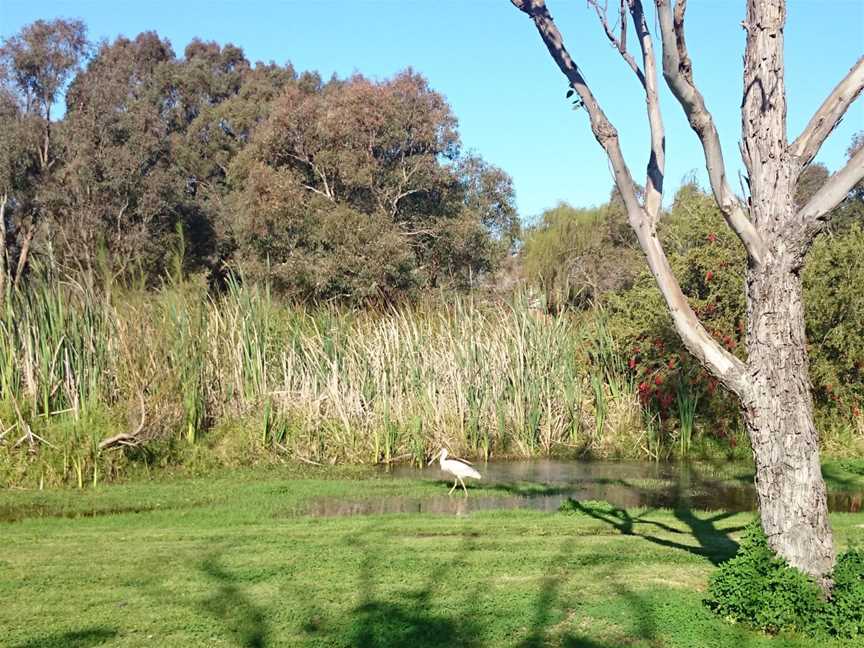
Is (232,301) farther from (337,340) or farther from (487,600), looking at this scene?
(487,600)

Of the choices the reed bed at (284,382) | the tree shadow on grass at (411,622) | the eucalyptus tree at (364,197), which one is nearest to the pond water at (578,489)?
the reed bed at (284,382)

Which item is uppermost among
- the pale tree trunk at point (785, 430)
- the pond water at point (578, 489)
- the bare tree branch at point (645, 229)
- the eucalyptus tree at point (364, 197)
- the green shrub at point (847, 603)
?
the eucalyptus tree at point (364, 197)

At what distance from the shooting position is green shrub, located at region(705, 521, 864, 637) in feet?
18.2

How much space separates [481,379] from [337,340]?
242cm

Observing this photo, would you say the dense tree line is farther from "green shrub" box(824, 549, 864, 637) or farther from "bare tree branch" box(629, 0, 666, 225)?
"green shrub" box(824, 549, 864, 637)

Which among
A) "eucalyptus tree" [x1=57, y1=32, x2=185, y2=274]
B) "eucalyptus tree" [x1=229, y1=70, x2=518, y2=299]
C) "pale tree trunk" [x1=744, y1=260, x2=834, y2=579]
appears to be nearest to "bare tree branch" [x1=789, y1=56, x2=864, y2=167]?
"pale tree trunk" [x1=744, y1=260, x2=834, y2=579]

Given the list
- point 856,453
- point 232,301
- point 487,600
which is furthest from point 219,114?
point 487,600

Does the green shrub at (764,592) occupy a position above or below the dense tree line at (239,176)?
below

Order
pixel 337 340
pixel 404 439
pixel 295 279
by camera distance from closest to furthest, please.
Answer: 1. pixel 404 439
2. pixel 337 340
3. pixel 295 279

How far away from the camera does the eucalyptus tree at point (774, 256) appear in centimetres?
568

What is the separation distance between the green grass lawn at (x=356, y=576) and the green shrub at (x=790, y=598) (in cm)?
11

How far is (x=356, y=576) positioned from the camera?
693 cm

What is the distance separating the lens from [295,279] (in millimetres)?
24953

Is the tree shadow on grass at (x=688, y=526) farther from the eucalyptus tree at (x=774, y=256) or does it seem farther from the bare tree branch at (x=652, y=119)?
the bare tree branch at (x=652, y=119)
